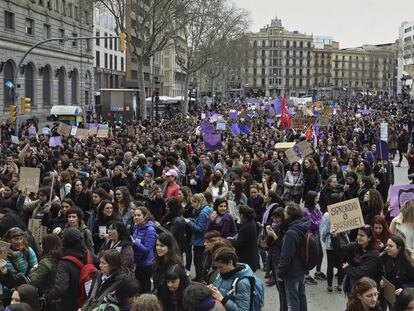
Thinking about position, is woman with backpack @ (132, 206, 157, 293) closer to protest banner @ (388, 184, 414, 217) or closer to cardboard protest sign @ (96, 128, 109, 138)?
protest banner @ (388, 184, 414, 217)

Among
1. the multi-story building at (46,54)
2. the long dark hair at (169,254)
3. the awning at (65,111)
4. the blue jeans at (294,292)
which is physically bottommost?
the blue jeans at (294,292)

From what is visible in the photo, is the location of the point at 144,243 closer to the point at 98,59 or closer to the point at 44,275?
the point at 44,275

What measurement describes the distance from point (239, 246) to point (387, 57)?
16105 cm

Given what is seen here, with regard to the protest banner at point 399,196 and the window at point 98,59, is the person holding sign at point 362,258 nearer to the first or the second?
the protest banner at point 399,196

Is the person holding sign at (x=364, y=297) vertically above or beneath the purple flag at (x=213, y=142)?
beneath

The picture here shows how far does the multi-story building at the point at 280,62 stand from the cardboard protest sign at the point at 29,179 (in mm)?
137888

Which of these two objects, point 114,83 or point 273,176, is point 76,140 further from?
point 114,83

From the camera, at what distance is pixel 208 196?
898 centimetres

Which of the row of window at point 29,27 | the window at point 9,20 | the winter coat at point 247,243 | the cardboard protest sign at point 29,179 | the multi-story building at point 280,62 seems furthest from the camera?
the multi-story building at point 280,62

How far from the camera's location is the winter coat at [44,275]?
553 cm

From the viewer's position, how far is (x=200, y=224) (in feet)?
26.6

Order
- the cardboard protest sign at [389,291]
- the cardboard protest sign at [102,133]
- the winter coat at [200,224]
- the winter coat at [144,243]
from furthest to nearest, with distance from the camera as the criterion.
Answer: the cardboard protest sign at [102,133] → the winter coat at [200,224] → the winter coat at [144,243] → the cardboard protest sign at [389,291]

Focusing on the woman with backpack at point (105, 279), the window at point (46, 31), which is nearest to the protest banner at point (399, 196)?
the woman with backpack at point (105, 279)

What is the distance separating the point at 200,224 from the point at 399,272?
10.5 feet
